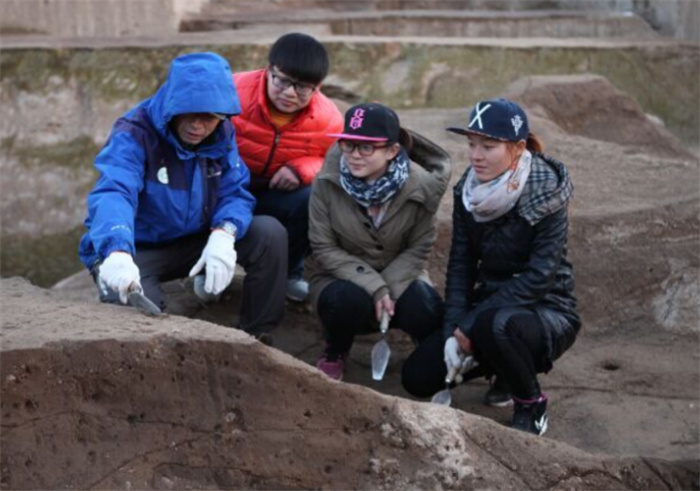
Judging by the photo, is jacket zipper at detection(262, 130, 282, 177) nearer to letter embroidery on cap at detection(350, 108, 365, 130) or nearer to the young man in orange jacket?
the young man in orange jacket

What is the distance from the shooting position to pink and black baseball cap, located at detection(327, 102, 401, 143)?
13.9ft

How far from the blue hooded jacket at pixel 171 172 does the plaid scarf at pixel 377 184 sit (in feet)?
1.06

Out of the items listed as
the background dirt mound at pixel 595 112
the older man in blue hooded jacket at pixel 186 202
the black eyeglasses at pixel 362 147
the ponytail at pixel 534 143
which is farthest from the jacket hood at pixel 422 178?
the background dirt mound at pixel 595 112

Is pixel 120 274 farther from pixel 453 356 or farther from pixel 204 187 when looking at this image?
pixel 453 356

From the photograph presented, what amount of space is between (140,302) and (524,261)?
4.15ft

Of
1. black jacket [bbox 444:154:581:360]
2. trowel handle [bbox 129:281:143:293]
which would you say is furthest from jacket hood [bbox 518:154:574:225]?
trowel handle [bbox 129:281:143:293]

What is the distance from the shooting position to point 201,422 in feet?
10.6

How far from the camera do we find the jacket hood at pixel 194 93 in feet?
13.2

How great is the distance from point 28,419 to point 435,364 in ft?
5.06

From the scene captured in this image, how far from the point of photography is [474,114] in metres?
4.13

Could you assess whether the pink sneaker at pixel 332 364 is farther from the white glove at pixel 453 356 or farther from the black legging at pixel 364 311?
the white glove at pixel 453 356

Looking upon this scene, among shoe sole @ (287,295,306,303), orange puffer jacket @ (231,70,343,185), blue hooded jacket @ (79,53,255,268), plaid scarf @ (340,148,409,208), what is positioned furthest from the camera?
shoe sole @ (287,295,306,303)

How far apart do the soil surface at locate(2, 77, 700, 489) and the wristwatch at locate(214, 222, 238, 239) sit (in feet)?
1.78

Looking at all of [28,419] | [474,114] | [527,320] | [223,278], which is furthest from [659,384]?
[28,419]
